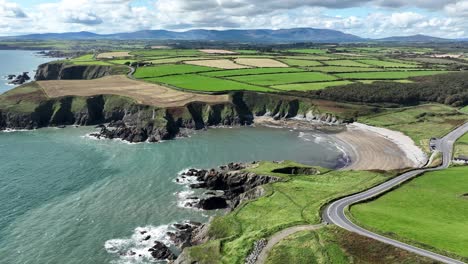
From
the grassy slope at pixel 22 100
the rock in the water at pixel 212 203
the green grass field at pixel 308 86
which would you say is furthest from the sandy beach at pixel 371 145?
the grassy slope at pixel 22 100

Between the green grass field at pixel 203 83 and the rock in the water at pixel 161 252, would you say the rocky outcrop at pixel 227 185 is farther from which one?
the green grass field at pixel 203 83

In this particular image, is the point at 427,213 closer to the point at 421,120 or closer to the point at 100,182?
the point at 100,182

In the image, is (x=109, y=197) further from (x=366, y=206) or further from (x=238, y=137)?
(x=238, y=137)

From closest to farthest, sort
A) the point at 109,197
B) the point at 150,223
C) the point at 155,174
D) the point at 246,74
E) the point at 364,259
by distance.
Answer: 1. the point at 364,259
2. the point at 150,223
3. the point at 109,197
4. the point at 155,174
5. the point at 246,74

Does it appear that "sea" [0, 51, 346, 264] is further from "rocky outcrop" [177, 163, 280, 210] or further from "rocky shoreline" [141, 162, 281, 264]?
"rocky outcrop" [177, 163, 280, 210]

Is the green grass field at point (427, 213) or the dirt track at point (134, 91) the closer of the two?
the green grass field at point (427, 213)

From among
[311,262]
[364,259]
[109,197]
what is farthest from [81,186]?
[364,259]
